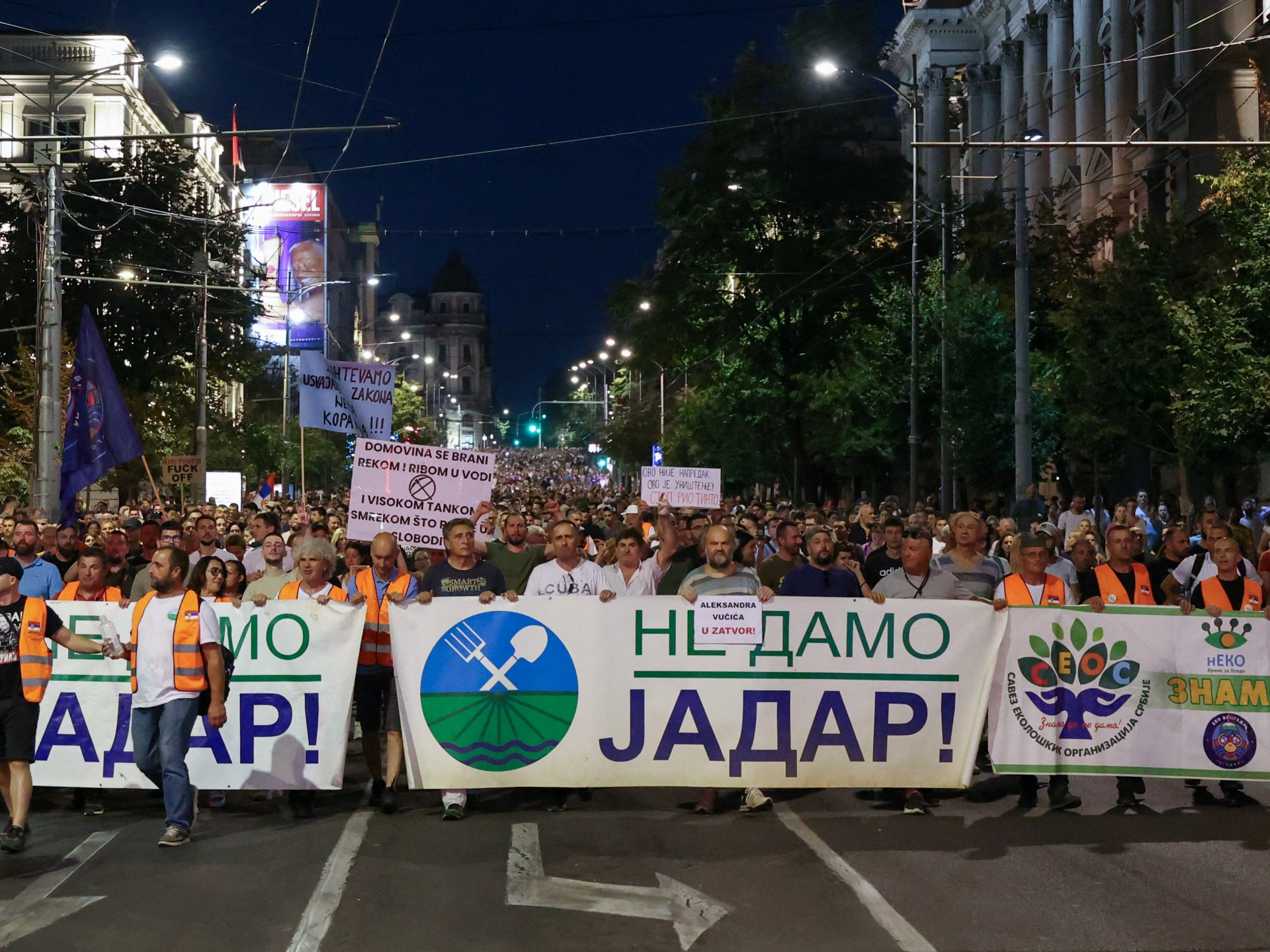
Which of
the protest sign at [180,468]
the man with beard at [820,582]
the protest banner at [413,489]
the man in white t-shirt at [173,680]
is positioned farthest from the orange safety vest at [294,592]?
the protest sign at [180,468]

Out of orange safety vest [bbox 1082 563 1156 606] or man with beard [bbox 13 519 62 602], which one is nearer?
orange safety vest [bbox 1082 563 1156 606]

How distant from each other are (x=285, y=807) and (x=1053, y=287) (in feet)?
102

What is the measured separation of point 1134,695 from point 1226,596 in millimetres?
872

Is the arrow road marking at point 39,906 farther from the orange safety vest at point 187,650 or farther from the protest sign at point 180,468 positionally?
the protest sign at point 180,468

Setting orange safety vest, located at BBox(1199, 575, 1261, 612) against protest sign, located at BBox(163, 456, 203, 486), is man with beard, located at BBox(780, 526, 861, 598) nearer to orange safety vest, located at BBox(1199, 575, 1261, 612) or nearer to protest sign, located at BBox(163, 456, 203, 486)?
orange safety vest, located at BBox(1199, 575, 1261, 612)

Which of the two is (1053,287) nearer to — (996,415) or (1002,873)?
(996,415)

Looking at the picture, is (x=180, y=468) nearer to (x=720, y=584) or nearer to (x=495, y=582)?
(x=495, y=582)

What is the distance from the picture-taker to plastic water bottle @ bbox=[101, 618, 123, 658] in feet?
29.8

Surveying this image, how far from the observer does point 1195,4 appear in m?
43.1

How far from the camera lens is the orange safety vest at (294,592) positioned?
1018cm

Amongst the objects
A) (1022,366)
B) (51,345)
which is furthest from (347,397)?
(1022,366)

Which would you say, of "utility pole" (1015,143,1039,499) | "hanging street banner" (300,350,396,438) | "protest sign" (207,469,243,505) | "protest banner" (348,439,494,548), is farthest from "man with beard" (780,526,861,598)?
"protest sign" (207,469,243,505)

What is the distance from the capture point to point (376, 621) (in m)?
9.96

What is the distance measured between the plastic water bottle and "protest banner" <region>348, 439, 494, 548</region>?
4266mm
